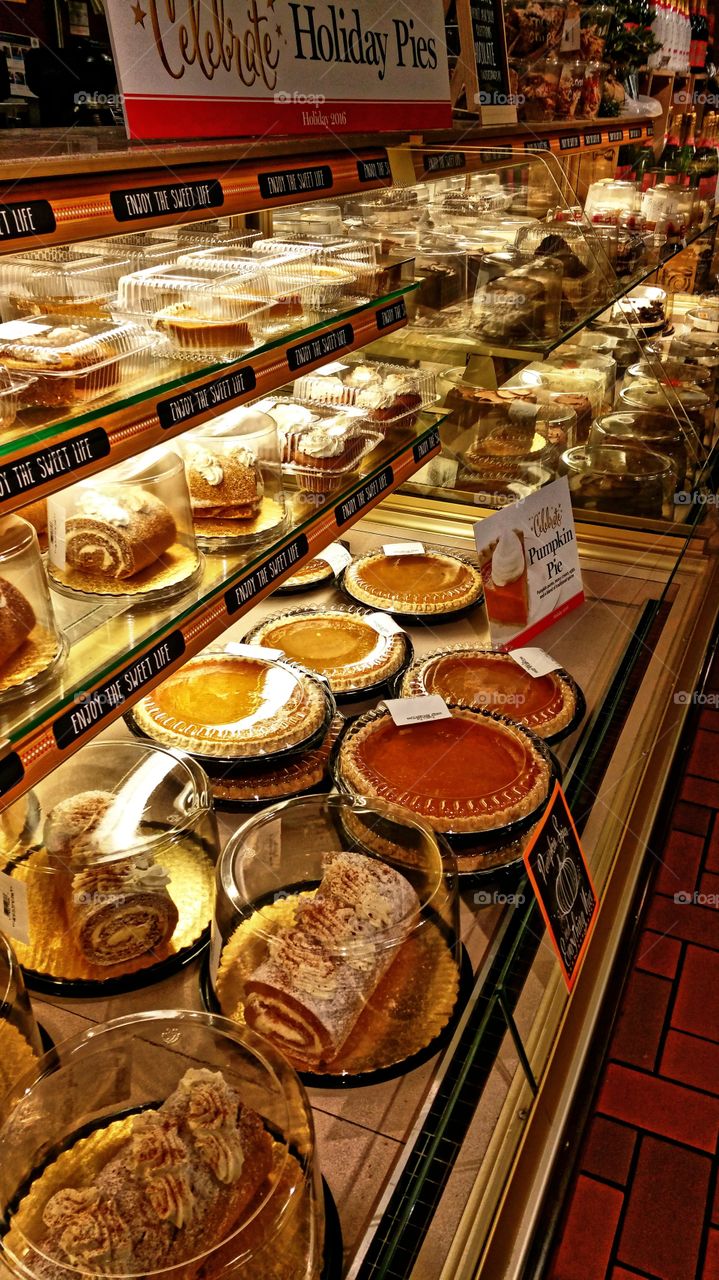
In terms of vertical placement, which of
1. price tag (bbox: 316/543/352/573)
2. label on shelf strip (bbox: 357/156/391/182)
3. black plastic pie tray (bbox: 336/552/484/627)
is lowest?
black plastic pie tray (bbox: 336/552/484/627)

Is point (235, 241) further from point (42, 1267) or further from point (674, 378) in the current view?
point (674, 378)

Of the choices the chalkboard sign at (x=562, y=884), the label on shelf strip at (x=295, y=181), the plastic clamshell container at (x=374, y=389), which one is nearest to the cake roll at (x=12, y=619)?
the label on shelf strip at (x=295, y=181)

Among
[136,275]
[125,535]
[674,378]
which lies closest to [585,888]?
[125,535]

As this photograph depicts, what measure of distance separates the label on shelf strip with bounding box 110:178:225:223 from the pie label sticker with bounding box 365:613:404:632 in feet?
4.15

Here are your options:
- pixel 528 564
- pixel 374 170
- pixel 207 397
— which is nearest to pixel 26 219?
pixel 207 397

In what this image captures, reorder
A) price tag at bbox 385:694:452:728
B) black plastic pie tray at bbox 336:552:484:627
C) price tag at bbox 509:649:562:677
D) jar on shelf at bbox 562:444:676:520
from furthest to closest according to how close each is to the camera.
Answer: jar on shelf at bbox 562:444:676:520 → black plastic pie tray at bbox 336:552:484:627 → price tag at bbox 509:649:562:677 → price tag at bbox 385:694:452:728

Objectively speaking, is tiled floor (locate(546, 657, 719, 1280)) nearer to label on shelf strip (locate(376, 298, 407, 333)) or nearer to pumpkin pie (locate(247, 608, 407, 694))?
pumpkin pie (locate(247, 608, 407, 694))

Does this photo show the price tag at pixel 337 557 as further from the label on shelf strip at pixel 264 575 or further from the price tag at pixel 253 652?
the label on shelf strip at pixel 264 575

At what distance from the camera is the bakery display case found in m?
1.24

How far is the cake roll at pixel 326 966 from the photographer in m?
1.33

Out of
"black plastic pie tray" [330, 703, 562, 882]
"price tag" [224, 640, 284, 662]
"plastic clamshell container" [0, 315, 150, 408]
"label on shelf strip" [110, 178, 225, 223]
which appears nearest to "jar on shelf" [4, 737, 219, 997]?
"black plastic pie tray" [330, 703, 562, 882]

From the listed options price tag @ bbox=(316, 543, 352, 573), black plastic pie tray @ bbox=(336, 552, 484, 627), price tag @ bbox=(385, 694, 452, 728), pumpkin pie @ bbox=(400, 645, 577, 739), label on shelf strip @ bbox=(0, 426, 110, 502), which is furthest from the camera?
price tag @ bbox=(316, 543, 352, 573)

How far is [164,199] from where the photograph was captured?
1205mm

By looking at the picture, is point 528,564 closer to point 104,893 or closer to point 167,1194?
point 104,893
